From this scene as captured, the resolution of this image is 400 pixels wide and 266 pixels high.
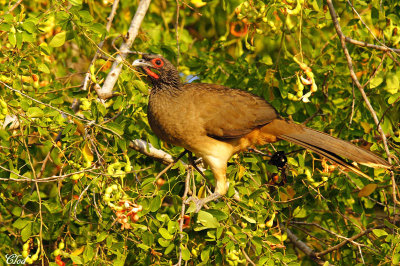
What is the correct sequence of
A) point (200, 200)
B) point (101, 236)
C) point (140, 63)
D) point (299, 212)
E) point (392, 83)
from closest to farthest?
point (101, 236), point (392, 83), point (200, 200), point (299, 212), point (140, 63)

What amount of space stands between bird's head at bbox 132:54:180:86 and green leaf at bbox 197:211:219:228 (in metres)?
1.62

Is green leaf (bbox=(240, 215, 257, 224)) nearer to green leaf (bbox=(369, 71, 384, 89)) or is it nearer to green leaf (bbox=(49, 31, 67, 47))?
green leaf (bbox=(369, 71, 384, 89))

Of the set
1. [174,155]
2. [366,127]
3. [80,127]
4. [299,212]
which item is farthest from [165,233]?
[366,127]

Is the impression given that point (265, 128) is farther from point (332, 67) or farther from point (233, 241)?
point (233, 241)

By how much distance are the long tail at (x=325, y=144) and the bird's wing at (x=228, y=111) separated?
0.13 meters

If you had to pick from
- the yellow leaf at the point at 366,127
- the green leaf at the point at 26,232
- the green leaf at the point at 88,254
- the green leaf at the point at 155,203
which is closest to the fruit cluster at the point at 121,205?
the green leaf at the point at 155,203

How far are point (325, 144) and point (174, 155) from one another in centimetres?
128

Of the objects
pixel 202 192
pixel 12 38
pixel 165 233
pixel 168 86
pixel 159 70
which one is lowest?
pixel 202 192

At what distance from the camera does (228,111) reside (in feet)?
15.0

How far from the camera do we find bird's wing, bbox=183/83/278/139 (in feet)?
14.7

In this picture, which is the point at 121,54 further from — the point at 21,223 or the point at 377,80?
the point at 377,80

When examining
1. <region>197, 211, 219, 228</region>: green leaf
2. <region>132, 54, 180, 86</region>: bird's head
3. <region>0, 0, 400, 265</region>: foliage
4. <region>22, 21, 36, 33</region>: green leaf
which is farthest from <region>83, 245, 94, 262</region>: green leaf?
<region>132, 54, 180, 86</region>: bird's head

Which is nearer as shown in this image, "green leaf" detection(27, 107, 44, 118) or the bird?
"green leaf" detection(27, 107, 44, 118)

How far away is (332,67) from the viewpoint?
445cm
